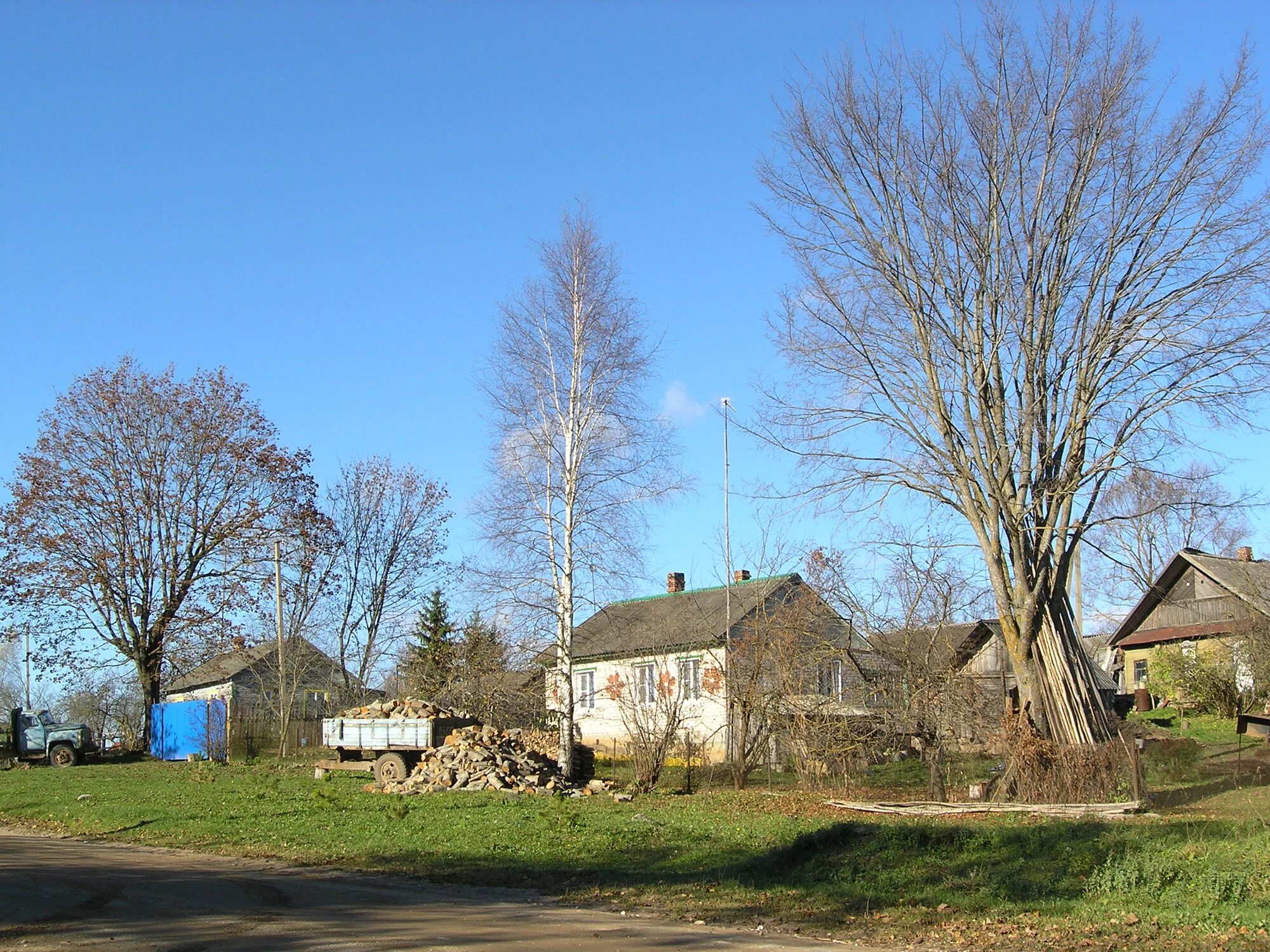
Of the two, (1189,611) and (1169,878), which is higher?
(1189,611)

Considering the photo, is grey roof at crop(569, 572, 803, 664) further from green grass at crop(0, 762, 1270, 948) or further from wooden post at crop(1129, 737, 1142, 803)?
wooden post at crop(1129, 737, 1142, 803)

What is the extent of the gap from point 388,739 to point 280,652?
45.0 feet

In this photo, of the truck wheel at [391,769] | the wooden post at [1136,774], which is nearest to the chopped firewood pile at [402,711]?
the truck wheel at [391,769]

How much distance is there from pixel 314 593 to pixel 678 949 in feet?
109

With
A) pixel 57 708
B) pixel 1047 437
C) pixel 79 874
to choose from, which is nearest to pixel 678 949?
pixel 79 874

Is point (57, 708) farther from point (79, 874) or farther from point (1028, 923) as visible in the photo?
point (1028, 923)

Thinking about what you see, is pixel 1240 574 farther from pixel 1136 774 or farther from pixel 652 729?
pixel 1136 774

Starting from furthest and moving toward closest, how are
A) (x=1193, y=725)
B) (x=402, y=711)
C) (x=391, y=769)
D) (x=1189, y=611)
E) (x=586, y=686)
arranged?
(x=1189, y=611) → (x=586, y=686) → (x=1193, y=725) → (x=402, y=711) → (x=391, y=769)

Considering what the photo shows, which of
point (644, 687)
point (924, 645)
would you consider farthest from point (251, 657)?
point (924, 645)

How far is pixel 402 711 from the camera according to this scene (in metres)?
26.3

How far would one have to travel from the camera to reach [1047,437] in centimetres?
1820

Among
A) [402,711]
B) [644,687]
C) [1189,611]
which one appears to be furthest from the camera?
[1189,611]

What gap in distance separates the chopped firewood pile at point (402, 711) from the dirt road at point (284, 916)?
11481mm

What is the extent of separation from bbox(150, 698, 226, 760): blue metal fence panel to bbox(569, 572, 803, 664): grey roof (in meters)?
11.8
